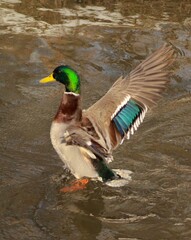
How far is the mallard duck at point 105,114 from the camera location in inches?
196

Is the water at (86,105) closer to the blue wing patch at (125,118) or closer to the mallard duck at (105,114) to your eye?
the mallard duck at (105,114)

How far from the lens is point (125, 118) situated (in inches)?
199

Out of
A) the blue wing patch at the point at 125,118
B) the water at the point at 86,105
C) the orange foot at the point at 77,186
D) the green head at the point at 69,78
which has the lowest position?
the water at the point at 86,105

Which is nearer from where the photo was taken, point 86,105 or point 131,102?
point 131,102

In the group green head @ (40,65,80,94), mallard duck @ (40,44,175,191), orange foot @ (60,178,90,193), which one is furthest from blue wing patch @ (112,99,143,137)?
orange foot @ (60,178,90,193)

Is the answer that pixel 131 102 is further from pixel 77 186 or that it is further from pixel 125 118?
pixel 77 186

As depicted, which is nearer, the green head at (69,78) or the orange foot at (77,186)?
the green head at (69,78)

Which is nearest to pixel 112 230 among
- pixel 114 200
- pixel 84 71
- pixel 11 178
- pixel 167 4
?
pixel 114 200

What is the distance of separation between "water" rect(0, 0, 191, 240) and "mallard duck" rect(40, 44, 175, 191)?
1.12ft

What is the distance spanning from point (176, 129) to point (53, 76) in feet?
6.26

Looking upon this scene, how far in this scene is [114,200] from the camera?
17.2 feet

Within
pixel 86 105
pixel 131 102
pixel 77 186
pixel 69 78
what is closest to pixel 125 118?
pixel 131 102

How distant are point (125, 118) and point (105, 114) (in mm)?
157

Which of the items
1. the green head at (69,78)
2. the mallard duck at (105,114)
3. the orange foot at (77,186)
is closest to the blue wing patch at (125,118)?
the mallard duck at (105,114)
